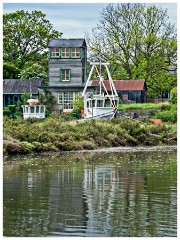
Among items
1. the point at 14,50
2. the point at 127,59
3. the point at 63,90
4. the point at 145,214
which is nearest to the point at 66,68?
the point at 63,90

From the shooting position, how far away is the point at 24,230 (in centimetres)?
1455

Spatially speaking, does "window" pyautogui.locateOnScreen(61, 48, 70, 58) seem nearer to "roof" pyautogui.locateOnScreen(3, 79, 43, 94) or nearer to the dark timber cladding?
the dark timber cladding

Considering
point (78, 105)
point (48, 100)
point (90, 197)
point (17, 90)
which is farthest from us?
point (17, 90)

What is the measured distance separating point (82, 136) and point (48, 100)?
20377mm

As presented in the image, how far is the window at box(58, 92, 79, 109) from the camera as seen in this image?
5825 centimetres

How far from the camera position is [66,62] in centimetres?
5916

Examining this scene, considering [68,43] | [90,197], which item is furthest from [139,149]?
[68,43]

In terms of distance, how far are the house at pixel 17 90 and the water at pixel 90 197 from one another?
95.8ft

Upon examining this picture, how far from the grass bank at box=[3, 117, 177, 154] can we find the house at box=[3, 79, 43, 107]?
15677 mm

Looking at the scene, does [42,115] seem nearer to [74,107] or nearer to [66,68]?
[74,107]

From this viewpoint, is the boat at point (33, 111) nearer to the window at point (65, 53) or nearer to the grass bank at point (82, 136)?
the grass bank at point (82, 136)

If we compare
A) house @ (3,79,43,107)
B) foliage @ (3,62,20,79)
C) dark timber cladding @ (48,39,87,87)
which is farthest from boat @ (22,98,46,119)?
foliage @ (3,62,20,79)

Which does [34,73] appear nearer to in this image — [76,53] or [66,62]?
[66,62]

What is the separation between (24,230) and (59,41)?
4529cm
